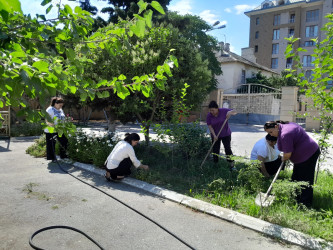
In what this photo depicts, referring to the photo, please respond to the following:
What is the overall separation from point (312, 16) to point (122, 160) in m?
51.9

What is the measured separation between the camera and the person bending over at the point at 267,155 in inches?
217

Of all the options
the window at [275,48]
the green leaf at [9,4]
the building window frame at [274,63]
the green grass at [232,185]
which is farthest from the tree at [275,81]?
the green leaf at [9,4]

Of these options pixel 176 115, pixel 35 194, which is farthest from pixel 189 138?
pixel 35 194

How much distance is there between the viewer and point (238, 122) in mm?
22672

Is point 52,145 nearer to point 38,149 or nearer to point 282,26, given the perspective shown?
point 38,149

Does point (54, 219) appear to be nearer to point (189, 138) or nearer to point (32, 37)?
point (32, 37)

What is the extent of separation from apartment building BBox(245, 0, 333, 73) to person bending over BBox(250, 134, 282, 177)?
44078 millimetres

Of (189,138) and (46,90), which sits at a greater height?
(46,90)

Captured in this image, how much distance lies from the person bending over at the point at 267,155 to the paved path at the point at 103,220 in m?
2.10

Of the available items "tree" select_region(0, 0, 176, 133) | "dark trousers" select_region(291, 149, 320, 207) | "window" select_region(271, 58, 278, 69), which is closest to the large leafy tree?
"dark trousers" select_region(291, 149, 320, 207)

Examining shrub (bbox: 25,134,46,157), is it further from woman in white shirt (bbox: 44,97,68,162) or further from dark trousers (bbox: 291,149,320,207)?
dark trousers (bbox: 291,149,320,207)

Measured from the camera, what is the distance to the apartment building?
45531 millimetres

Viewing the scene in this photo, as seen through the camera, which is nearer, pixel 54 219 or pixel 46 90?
pixel 46 90

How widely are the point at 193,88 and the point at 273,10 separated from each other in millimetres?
50047
